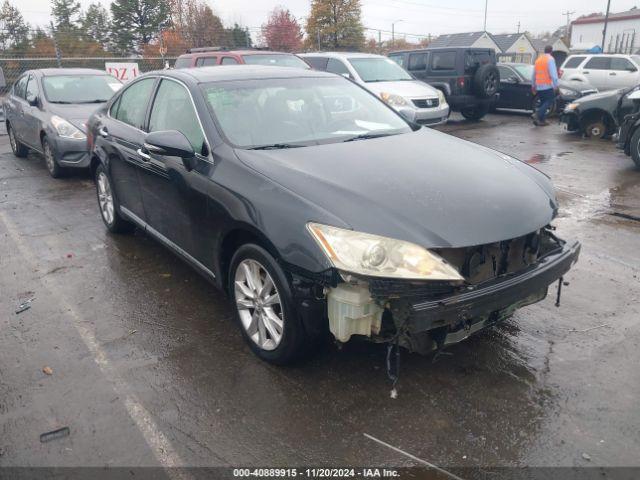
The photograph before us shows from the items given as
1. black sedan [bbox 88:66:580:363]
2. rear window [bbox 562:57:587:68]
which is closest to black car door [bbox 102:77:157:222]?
black sedan [bbox 88:66:580:363]

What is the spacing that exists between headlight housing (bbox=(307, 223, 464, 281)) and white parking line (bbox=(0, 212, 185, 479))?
4.00 feet

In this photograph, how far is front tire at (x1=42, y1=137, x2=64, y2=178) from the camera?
8.19 m

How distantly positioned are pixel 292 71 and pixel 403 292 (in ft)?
8.48

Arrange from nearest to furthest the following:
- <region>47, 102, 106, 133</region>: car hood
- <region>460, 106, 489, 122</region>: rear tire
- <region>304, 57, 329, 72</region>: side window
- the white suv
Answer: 1. <region>47, 102, 106, 133</region>: car hood
2. <region>304, 57, 329, 72</region>: side window
3. <region>460, 106, 489, 122</region>: rear tire
4. the white suv

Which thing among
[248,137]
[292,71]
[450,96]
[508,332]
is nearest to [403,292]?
[508,332]

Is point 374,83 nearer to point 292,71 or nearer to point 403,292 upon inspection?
point 292,71

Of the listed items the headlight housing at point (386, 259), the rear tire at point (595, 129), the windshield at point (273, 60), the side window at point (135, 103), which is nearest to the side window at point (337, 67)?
the windshield at point (273, 60)

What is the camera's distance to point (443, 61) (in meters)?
14.6

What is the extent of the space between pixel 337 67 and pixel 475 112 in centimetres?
490

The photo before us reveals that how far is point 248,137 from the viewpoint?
362 centimetres

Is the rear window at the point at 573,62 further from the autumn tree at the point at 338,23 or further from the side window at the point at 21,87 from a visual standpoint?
→ the autumn tree at the point at 338,23

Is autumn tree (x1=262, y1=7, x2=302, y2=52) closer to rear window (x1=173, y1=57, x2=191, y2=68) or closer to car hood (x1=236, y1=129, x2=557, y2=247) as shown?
rear window (x1=173, y1=57, x2=191, y2=68)

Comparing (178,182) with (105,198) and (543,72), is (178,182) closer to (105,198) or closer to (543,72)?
(105,198)

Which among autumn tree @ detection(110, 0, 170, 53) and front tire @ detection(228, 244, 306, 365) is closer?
front tire @ detection(228, 244, 306, 365)
